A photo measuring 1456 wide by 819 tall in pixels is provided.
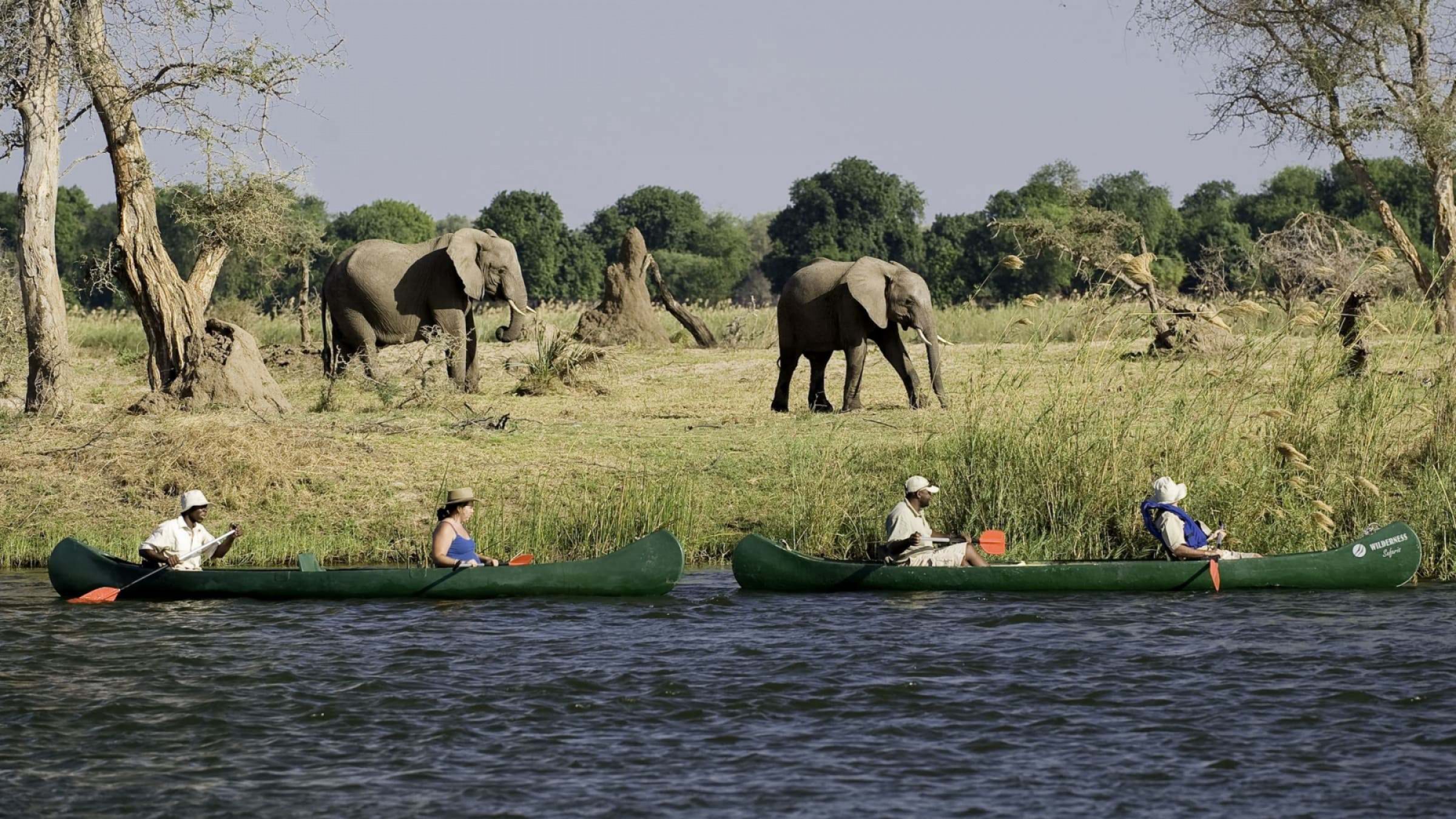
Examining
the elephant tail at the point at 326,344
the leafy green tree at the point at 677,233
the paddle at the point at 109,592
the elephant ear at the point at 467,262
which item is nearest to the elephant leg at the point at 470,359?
the elephant ear at the point at 467,262

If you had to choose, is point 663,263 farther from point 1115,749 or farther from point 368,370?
point 1115,749

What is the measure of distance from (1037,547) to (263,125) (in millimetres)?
9872

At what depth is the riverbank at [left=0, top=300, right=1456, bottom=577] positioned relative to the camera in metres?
14.1

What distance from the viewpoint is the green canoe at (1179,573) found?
12773 millimetres

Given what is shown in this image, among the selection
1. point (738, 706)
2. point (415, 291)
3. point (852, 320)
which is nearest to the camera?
point (738, 706)

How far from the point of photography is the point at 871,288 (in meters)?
19.6

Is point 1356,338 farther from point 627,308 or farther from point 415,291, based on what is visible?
point 627,308

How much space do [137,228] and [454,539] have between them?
24.6 feet

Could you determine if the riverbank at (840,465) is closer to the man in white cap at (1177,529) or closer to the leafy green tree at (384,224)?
the man in white cap at (1177,529)

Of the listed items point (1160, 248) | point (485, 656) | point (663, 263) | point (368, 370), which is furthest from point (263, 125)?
point (663, 263)

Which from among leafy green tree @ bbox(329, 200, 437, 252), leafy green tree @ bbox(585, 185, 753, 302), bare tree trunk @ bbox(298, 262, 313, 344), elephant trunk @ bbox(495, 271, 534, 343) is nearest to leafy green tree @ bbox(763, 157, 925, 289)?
leafy green tree @ bbox(585, 185, 753, 302)

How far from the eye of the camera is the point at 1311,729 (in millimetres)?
9328

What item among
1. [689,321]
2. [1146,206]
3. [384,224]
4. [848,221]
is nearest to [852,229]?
[848,221]

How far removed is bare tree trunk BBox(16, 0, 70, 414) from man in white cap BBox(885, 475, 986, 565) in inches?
384
